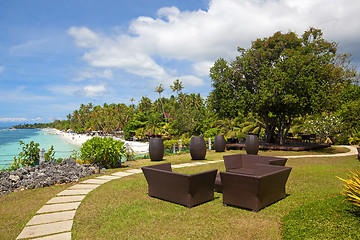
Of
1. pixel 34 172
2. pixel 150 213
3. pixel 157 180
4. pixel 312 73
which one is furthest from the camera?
pixel 312 73

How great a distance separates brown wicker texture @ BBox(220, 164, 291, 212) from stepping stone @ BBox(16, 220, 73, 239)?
2979mm

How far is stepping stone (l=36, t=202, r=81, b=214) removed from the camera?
17.0 ft

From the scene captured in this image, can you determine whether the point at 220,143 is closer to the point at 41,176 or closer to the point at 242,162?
the point at 242,162

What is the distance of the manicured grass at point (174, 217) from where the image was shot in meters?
3.86

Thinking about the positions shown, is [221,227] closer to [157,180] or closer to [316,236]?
[316,236]

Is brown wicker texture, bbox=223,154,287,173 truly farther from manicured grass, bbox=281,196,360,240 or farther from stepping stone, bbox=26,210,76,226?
stepping stone, bbox=26,210,76,226

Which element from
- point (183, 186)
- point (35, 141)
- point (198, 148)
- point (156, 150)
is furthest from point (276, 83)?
point (35, 141)

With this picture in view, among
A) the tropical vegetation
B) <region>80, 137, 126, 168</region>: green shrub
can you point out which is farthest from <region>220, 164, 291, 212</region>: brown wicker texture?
the tropical vegetation

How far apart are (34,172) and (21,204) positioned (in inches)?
114

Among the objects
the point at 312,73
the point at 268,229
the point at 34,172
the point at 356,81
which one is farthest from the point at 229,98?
the point at 356,81

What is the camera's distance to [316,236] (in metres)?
3.52

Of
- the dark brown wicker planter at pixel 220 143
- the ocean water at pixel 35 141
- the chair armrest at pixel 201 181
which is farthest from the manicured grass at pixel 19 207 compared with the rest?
the dark brown wicker planter at pixel 220 143

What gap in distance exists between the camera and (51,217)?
Answer: 4770mm

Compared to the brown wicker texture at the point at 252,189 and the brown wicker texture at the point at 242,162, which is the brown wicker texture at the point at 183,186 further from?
the brown wicker texture at the point at 242,162
